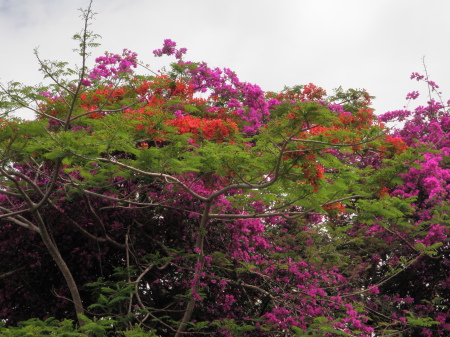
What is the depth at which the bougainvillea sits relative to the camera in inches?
243

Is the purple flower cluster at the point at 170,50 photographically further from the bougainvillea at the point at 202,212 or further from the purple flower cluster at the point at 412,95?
the purple flower cluster at the point at 412,95

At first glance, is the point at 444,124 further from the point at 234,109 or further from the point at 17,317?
the point at 17,317

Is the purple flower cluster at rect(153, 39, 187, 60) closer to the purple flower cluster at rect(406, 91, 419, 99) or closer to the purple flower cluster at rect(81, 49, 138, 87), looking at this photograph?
the purple flower cluster at rect(81, 49, 138, 87)

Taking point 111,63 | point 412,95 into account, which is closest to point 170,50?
point 111,63

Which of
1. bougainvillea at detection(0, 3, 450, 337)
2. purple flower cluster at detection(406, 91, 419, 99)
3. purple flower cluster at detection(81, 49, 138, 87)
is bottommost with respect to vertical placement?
bougainvillea at detection(0, 3, 450, 337)

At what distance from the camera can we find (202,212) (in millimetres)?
8234

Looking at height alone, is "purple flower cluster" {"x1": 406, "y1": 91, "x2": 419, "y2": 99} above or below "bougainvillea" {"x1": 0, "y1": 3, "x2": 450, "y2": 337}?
above

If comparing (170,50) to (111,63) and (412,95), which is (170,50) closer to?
(111,63)

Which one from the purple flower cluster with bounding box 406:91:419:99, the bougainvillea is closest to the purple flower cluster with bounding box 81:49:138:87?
the bougainvillea

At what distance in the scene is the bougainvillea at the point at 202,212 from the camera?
20.2 feet

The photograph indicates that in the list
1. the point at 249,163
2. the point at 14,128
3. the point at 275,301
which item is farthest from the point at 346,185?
the point at 14,128

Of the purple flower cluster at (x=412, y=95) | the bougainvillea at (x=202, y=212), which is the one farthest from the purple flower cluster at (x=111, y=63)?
the purple flower cluster at (x=412, y=95)

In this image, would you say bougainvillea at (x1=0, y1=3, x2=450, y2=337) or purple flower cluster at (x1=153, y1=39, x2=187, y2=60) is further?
purple flower cluster at (x1=153, y1=39, x2=187, y2=60)

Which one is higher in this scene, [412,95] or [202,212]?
[412,95]
